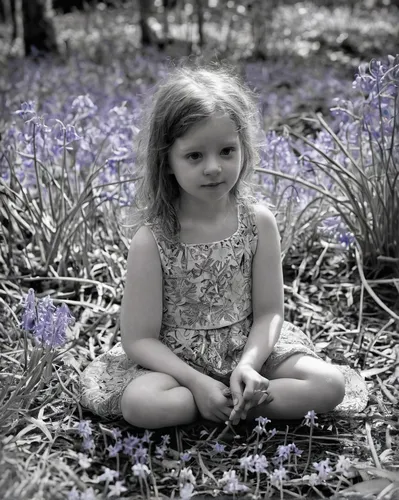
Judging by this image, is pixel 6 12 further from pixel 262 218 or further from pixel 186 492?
pixel 186 492

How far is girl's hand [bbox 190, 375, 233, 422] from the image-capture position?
2201 millimetres

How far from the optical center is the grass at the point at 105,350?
1.98 m

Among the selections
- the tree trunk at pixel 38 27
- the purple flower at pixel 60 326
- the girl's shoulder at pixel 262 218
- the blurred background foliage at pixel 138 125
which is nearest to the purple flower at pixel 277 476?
the purple flower at pixel 60 326

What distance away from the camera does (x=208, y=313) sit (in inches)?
96.0

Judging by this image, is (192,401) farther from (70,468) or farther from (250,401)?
(70,468)

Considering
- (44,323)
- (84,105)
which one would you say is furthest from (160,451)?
(84,105)

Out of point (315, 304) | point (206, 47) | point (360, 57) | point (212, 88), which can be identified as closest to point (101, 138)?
point (315, 304)

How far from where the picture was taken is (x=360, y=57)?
29.6 ft

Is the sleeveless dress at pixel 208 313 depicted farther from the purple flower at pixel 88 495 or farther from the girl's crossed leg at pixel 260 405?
the purple flower at pixel 88 495

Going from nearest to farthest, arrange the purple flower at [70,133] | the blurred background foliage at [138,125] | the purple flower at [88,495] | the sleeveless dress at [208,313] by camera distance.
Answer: the purple flower at [88,495]
the sleeveless dress at [208,313]
the purple flower at [70,133]
the blurred background foliage at [138,125]

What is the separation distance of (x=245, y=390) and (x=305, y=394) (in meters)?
0.22

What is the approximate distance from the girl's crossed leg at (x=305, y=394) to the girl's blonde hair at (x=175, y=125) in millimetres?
555

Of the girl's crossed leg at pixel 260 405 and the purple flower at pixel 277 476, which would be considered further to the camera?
the girl's crossed leg at pixel 260 405

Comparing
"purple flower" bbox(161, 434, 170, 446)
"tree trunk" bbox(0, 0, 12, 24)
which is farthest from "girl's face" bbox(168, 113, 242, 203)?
"tree trunk" bbox(0, 0, 12, 24)
